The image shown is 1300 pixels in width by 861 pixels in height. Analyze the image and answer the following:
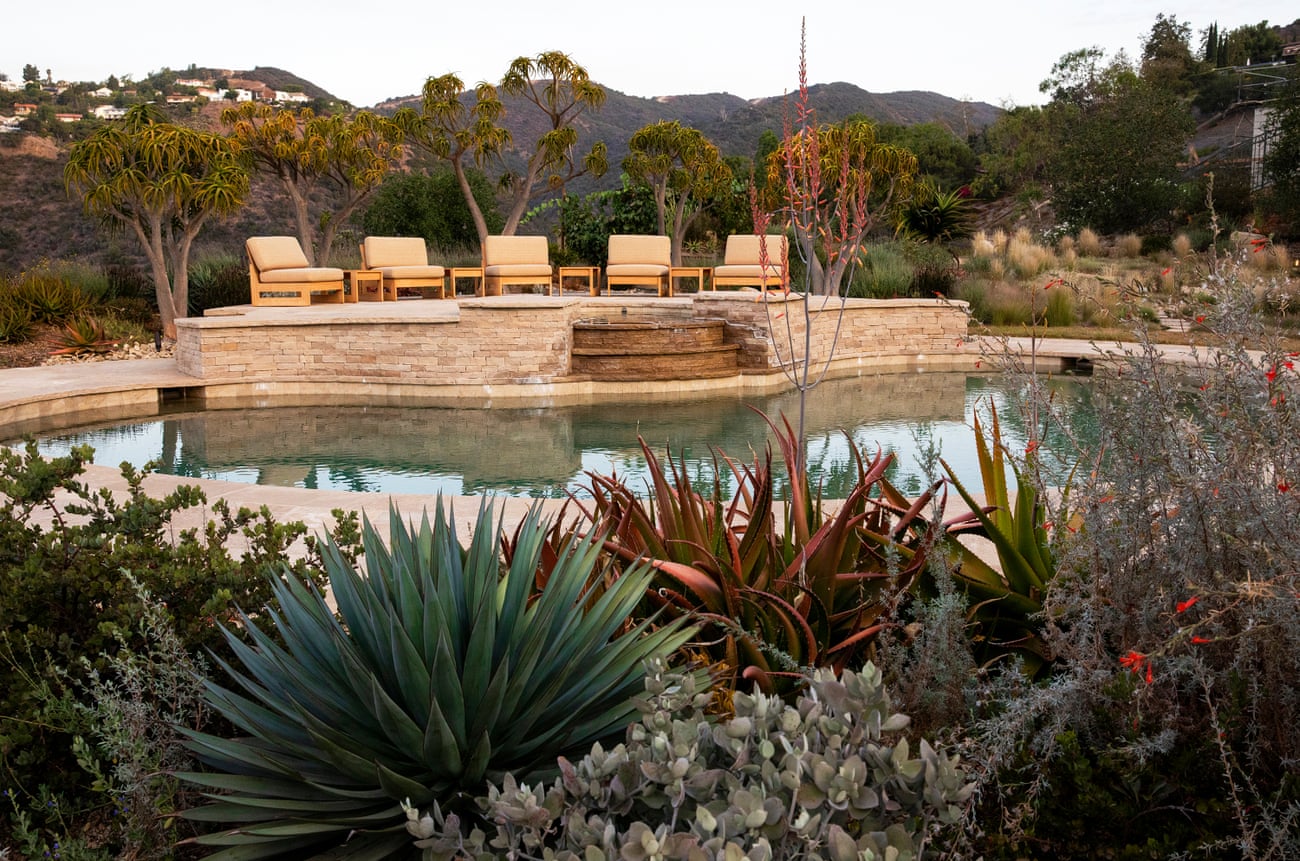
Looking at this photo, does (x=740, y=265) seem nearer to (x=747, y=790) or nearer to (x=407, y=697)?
(x=407, y=697)

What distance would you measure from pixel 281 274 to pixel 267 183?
18.8m

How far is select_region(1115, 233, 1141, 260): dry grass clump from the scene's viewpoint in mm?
20594

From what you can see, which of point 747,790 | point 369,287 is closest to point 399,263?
point 369,287

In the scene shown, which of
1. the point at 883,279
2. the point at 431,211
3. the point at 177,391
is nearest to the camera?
the point at 177,391

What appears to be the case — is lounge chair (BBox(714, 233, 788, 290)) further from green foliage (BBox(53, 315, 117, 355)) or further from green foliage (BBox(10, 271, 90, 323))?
green foliage (BBox(10, 271, 90, 323))

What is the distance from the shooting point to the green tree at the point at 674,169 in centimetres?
1664

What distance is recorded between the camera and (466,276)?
15898mm

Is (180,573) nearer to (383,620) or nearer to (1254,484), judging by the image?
(383,620)

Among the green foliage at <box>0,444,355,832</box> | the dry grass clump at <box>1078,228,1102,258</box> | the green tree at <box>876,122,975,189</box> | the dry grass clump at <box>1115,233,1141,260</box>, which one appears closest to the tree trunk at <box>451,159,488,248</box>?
the dry grass clump at <box>1078,228,1102,258</box>

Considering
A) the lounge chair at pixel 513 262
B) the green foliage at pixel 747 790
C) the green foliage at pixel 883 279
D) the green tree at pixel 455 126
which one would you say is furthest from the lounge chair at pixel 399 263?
the green foliage at pixel 747 790

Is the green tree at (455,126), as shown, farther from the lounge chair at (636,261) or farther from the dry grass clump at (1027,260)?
the dry grass clump at (1027,260)

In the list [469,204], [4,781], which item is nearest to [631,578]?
[4,781]

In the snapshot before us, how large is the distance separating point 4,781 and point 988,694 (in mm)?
2090

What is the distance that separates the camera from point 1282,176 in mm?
20828
